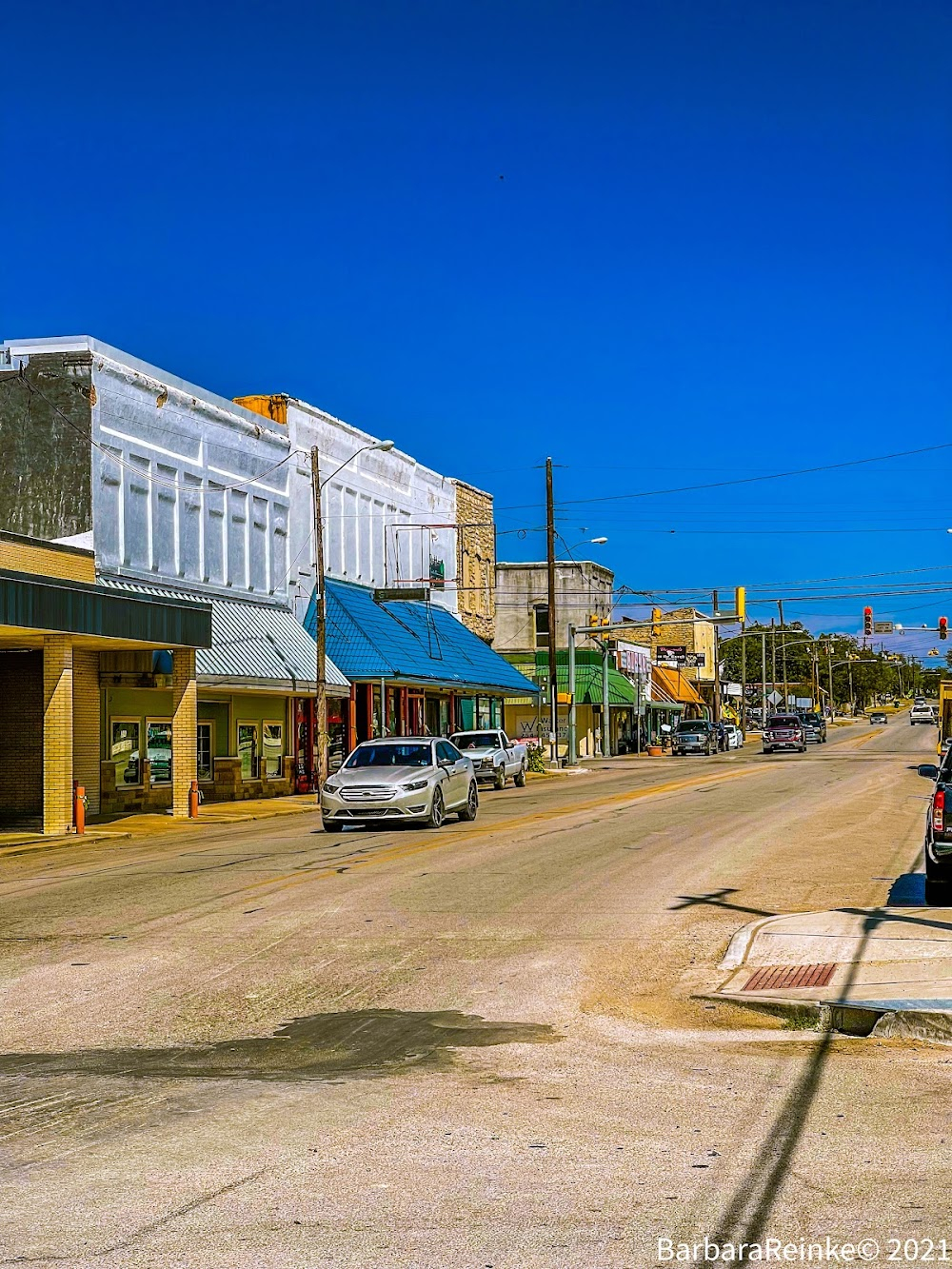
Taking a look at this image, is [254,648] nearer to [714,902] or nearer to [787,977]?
[714,902]

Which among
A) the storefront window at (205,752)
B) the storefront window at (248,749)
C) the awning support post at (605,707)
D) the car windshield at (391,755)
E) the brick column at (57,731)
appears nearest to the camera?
the car windshield at (391,755)

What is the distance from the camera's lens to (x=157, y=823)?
2969 cm

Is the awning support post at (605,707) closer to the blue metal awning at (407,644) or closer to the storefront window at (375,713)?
the blue metal awning at (407,644)

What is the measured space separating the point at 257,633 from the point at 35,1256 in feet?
106

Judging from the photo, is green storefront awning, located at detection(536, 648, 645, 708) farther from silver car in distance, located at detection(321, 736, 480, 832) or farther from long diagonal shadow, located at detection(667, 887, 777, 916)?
long diagonal shadow, located at detection(667, 887, 777, 916)

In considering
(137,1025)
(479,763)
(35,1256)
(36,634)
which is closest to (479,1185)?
(35,1256)

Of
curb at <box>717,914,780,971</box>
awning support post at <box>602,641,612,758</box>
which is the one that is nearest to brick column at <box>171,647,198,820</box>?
curb at <box>717,914,780,971</box>

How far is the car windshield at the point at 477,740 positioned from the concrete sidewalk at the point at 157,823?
6.59 meters

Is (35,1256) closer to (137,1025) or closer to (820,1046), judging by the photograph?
(137,1025)

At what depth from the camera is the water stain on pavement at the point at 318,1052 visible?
8461 mm

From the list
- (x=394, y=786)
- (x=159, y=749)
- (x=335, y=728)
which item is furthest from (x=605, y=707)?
(x=394, y=786)

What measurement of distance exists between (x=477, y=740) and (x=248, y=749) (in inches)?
333

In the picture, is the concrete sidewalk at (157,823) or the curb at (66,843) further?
the concrete sidewalk at (157,823)

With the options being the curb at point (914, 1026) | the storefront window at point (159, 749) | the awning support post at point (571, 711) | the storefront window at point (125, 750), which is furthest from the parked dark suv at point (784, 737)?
the curb at point (914, 1026)
